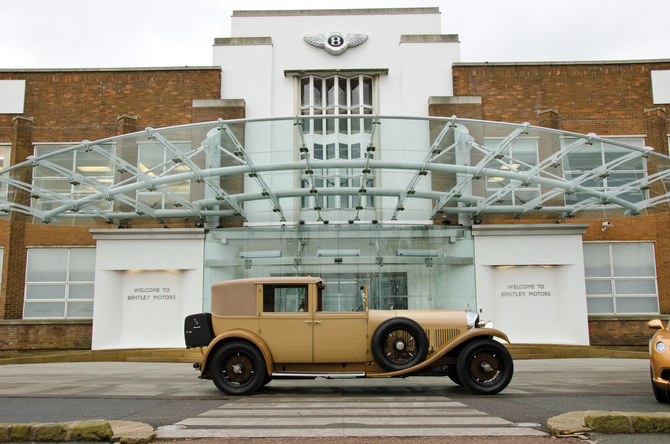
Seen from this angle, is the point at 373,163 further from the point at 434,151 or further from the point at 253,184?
the point at 253,184

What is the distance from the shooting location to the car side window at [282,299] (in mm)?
8164

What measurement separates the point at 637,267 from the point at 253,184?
12756 mm

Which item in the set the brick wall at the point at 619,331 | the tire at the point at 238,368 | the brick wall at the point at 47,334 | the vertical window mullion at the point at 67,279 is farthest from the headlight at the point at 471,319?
the vertical window mullion at the point at 67,279

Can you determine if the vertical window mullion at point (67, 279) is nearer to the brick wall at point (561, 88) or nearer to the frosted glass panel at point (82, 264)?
the frosted glass panel at point (82, 264)

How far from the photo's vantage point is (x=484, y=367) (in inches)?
304

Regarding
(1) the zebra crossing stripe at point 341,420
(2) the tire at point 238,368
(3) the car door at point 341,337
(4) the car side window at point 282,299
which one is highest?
(4) the car side window at point 282,299

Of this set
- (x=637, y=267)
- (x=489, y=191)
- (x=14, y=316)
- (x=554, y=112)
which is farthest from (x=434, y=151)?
(x=14, y=316)

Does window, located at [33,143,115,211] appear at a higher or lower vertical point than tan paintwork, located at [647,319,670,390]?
higher

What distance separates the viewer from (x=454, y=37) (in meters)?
19.0

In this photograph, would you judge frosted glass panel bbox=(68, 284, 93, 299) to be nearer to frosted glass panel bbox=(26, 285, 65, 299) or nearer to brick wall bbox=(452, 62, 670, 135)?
frosted glass panel bbox=(26, 285, 65, 299)

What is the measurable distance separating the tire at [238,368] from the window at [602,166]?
9266 millimetres

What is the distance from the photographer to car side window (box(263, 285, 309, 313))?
321 inches

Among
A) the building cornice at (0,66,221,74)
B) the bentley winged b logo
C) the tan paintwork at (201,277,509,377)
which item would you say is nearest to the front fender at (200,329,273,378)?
the tan paintwork at (201,277,509,377)

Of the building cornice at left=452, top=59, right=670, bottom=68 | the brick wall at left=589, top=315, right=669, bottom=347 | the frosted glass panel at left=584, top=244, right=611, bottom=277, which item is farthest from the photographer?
the building cornice at left=452, top=59, right=670, bottom=68
